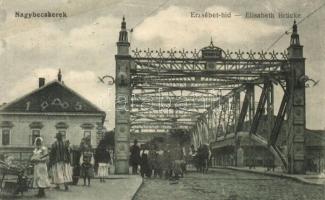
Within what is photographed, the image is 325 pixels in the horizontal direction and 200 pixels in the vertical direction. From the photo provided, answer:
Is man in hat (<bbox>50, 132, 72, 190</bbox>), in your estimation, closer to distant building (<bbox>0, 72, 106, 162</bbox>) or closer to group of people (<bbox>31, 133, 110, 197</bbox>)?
group of people (<bbox>31, 133, 110, 197</bbox>)

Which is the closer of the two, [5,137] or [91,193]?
[91,193]

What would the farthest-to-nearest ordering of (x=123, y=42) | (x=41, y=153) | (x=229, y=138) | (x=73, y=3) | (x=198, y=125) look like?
(x=198, y=125), (x=229, y=138), (x=123, y=42), (x=73, y=3), (x=41, y=153)

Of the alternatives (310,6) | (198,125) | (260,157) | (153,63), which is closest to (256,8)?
(310,6)

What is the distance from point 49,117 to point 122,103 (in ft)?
94.0

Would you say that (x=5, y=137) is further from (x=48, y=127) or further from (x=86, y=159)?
(x=86, y=159)

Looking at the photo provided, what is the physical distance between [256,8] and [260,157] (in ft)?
135

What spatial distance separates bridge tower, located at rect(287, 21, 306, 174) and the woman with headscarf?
1297 cm

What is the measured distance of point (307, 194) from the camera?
1516 centimetres

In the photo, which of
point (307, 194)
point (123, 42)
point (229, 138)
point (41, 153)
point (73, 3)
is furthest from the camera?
point (229, 138)

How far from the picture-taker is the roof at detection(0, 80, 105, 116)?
51.0m

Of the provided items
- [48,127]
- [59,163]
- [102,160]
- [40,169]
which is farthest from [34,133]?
[40,169]

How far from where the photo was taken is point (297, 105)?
2408 cm

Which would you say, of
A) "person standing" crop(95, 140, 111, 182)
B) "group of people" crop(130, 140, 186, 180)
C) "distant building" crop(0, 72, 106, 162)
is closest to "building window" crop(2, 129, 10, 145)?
"distant building" crop(0, 72, 106, 162)

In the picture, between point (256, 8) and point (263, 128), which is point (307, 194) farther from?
point (263, 128)
